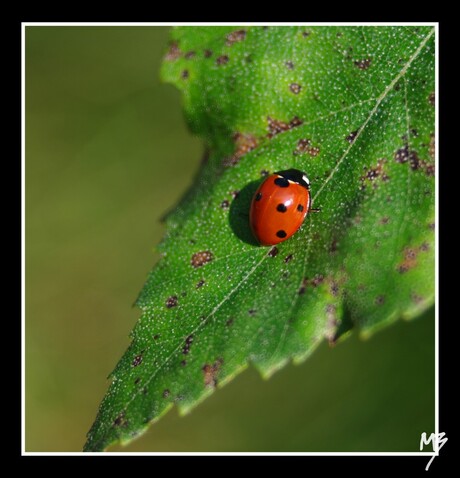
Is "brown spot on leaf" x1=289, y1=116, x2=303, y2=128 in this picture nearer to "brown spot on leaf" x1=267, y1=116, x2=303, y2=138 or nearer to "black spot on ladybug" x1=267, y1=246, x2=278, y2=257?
"brown spot on leaf" x1=267, y1=116, x2=303, y2=138

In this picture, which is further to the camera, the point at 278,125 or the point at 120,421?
the point at 278,125

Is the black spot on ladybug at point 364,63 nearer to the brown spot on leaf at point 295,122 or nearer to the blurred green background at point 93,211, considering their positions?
the brown spot on leaf at point 295,122

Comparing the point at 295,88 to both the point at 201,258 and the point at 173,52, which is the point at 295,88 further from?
the point at 201,258

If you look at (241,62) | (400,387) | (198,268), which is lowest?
(400,387)

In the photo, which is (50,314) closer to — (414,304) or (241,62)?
(241,62)

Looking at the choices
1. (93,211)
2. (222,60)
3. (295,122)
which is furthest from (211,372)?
(93,211)

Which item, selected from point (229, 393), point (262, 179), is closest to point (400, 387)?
point (229, 393)
